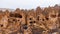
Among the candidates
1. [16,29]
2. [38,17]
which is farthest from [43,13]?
[16,29]

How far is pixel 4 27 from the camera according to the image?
13.9 ft

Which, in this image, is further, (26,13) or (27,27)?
(26,13)

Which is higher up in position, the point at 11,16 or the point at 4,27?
the point at 11,16

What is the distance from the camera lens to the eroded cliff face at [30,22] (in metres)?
4.12

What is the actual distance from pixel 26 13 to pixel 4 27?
69 cm

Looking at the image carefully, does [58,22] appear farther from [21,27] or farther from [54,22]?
[21,27]

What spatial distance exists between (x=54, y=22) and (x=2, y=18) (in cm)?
136

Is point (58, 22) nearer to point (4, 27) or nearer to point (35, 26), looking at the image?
point (35, 26)

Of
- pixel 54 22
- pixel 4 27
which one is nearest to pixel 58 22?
pixel 54 22

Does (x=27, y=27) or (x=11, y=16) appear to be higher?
(x=11, y=16)

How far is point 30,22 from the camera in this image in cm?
426

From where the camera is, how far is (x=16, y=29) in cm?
420

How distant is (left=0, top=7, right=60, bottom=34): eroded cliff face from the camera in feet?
13.5

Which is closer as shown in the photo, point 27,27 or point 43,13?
point 27,27
